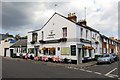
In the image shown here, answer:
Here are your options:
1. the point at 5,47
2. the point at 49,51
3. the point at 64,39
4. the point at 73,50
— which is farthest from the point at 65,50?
→ the point at 5,47

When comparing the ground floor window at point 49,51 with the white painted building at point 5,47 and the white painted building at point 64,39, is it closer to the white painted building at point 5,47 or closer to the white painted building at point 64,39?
the white painted building at point 64,39

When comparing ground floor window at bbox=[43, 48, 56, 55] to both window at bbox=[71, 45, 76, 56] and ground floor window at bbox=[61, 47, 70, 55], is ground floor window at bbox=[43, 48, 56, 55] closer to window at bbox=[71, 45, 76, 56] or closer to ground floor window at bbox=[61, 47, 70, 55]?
ground floor window at bbox=[61, 47, 70, 55]

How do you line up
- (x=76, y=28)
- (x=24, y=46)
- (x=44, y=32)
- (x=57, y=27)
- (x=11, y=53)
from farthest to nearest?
(x=11, y=53), (x=24, y=46), (x=44, y=32), (x=57, y=27), (x=76, y=28)

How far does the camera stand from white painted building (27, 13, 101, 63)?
2770 cm

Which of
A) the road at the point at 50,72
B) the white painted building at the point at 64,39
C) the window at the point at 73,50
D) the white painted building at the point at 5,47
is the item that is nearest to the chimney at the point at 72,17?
the white painted building at the point at 64,39

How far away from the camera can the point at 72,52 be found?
27.6 meters

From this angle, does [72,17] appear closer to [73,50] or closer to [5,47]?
[73,50]

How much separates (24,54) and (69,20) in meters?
13.7

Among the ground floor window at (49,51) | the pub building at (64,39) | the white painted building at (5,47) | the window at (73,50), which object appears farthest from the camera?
the white painted building at (5,47)

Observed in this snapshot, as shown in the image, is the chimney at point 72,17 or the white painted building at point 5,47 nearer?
the chimney at point 72,17

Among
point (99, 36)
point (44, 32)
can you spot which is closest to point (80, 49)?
point (44, 32)

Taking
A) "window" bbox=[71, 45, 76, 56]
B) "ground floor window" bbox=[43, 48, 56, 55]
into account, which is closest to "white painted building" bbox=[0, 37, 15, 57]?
"ground floor window" bbox=[43, 48, 56, 55]

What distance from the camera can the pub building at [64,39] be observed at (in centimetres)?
2769

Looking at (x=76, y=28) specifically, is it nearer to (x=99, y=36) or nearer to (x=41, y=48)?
(x=41, y=48)
